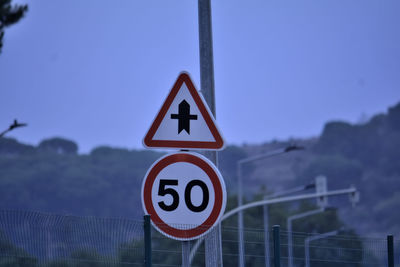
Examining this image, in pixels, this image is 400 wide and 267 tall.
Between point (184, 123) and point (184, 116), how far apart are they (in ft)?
0.16

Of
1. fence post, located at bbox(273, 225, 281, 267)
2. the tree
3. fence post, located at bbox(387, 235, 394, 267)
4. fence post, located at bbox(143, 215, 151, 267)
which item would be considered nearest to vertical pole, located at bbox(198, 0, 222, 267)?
fence post, located at bbox(143, 215, 151, 267)

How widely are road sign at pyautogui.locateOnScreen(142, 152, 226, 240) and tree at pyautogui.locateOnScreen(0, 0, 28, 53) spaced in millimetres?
7583

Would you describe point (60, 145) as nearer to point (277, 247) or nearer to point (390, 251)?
point (390, 251)

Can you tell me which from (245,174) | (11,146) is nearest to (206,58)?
(11,146)

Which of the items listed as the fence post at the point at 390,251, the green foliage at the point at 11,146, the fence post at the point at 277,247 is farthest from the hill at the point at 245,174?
the fence post at the point at 277,247

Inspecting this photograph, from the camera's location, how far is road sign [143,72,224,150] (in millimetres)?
6027

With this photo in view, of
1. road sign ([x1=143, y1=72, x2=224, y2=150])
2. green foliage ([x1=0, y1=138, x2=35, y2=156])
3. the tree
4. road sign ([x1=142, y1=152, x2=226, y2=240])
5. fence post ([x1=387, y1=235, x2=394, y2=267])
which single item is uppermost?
green foliage ([x1=0, y1=138, x2=35, y2=156])

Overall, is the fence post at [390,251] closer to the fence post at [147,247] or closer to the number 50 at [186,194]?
the fence post at [147,247]

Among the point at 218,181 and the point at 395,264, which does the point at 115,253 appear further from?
the point at 395,264

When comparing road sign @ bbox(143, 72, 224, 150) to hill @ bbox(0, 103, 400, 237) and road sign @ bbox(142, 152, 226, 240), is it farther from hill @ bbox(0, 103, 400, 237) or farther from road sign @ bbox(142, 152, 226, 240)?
hill @ bbox(0, 103, 400, 237)

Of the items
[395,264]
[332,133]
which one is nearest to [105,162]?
[332,133]

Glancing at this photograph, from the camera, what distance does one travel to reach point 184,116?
606 cm

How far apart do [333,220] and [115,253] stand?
73221mm

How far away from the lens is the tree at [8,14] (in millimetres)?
12945
